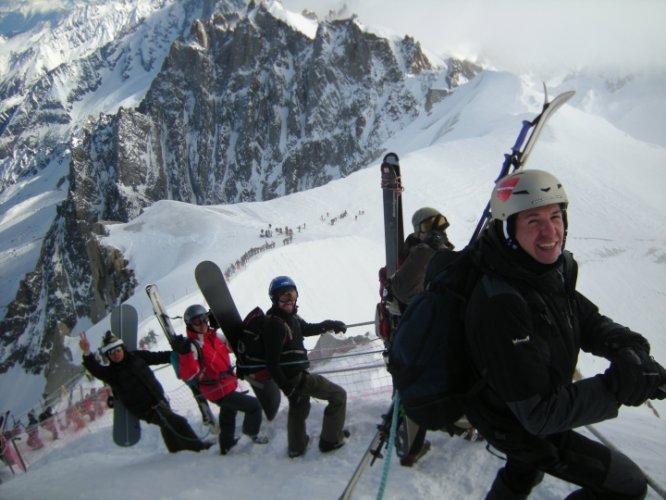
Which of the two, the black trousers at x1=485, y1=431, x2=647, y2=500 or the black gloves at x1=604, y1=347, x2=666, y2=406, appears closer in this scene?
the black gloves at x1=604, y1=347, x2=666, y2=406

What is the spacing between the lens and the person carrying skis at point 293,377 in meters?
4.28

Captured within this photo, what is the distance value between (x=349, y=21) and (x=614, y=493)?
5580 inches

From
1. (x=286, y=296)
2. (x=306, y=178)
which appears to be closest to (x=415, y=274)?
(x=286, y=296)

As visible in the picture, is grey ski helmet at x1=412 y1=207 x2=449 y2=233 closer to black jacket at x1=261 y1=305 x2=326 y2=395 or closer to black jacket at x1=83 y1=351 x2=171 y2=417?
black jacket at x1=261 y1=305 x2=326 y2=395

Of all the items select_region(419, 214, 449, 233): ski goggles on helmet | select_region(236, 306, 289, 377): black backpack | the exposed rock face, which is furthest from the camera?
the exposed rock face

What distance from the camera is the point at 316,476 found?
393 cm

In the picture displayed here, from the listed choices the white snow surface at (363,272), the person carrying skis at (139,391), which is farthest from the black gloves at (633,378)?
the person carrying skis at (139,391)

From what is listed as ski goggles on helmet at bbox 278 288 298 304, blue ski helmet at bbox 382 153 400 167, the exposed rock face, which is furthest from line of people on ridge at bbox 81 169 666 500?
the exposed rock face

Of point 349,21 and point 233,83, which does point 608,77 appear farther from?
point 233,83

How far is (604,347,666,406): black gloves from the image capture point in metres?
1.92

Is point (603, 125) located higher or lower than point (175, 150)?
lower

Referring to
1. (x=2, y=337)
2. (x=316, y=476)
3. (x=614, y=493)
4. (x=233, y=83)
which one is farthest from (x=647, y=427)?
(x=233, y=83)

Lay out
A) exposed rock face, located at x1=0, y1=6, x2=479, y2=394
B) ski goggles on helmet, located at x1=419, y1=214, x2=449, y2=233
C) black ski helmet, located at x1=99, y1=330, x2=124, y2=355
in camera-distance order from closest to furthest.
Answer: ski goggles on helmet, located at x1=419, y1=214, x2=449, y2=233
black ski helmet, located at x1=99, y1=330, x2=124, y2=355
exposed rock face, located at x1=0, y1=6, x2=479, y2=394

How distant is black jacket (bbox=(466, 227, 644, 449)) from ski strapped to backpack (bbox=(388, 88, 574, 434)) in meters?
0.07
